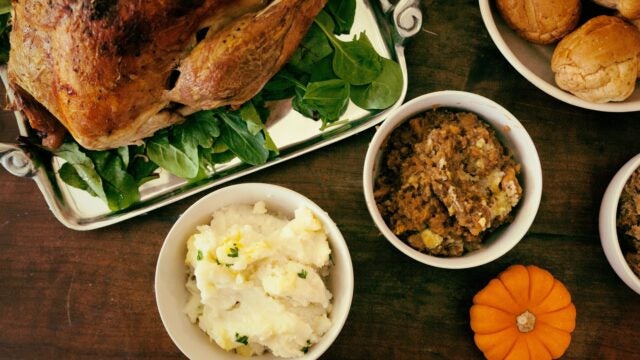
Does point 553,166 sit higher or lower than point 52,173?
lower

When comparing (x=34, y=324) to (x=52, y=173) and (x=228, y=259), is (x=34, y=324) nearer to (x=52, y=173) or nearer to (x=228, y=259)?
(x=52, y=173)

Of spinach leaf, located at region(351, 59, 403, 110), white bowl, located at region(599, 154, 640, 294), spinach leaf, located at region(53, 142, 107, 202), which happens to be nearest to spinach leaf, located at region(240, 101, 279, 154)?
spinach leaf, located at region(351, 59, 403, 110)

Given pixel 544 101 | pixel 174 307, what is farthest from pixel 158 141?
pixel 544 101

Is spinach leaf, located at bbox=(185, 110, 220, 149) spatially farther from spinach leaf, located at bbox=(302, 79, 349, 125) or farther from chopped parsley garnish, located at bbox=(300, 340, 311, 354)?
chopped parsley garnish, located at bbox=(300, 340, 311, 354)

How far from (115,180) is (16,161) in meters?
0.21

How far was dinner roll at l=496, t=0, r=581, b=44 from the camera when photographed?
1.19 metres

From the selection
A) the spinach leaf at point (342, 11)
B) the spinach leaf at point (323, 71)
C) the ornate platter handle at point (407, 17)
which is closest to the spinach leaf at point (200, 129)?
the spinach leaf at point (323, 71)

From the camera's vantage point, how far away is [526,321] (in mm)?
1259

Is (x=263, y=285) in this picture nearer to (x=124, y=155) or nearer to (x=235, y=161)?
(x=235, y=161)

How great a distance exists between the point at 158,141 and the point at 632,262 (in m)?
1.06

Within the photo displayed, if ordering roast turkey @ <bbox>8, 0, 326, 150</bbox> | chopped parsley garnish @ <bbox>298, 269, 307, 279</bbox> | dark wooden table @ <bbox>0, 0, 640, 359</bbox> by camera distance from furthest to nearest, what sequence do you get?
1. dark wooden table @ <bbox>0, 0, 640, 359</bbox>
2. chopped parsley garnish @ <bbox>298, 269, 307, 279</bbox>
3. roast turkey @ <bbox>8, 0, 326, 150</bbox>

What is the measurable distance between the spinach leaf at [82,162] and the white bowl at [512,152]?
0.59 metres

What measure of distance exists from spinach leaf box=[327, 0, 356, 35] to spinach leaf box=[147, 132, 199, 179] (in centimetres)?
42

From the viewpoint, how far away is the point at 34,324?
1.39 m
